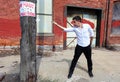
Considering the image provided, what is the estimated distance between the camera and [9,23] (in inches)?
412

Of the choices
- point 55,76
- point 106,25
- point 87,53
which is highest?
point 106,25

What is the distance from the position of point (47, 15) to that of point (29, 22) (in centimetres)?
580

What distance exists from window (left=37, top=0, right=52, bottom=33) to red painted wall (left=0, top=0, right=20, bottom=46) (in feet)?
3.60

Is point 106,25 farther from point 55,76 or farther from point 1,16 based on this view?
point 55,76

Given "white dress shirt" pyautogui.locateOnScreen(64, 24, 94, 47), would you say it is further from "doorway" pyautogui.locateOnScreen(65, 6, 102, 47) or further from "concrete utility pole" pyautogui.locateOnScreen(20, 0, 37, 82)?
"doorway" pyautogui.locateOnScreen(65, 6, 102, 47)

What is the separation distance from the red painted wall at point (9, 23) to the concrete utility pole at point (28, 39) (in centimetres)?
506

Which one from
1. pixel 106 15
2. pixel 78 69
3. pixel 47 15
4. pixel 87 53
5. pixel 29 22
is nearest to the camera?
pixel 29 22

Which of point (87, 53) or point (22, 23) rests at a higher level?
point (22, 23)

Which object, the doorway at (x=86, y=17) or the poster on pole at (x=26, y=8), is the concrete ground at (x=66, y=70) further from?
the doorway at (x=86, y=17)

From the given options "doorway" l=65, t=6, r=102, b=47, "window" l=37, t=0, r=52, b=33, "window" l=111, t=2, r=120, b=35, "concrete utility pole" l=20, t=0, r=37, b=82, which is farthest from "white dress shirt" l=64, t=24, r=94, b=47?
"window" l=111, t=2, r=120, b=35

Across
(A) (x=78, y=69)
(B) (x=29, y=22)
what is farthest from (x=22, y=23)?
(A) (x=78, y=69)

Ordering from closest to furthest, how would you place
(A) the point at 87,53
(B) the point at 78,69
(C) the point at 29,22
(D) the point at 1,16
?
(C) the point at 29,22 → (A) the point at 87,53 → (B) the point at 78,69 → (D) the point at 1,16

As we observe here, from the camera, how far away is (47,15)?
11117 millimetres

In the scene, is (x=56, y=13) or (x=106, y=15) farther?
(x=106, y=15)
